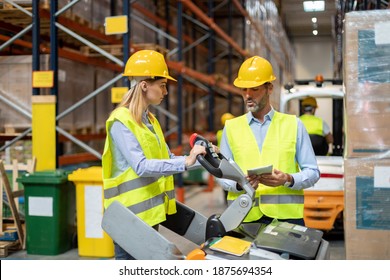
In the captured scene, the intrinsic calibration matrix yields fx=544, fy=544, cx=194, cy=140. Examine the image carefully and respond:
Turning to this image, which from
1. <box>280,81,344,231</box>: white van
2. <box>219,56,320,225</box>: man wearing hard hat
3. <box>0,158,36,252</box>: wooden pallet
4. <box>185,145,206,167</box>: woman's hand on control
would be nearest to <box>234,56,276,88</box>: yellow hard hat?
<box>219,56,320,225</box>: man wearing hard hat

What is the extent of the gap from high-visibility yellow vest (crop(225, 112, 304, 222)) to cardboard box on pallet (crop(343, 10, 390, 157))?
0.83 meters

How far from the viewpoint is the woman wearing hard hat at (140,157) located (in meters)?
2.79

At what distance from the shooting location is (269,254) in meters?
2.49

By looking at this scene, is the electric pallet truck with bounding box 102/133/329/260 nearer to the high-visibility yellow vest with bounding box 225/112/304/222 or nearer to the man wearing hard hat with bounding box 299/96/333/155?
the high-visibility yellow vest with bounding box 225/112/304/222

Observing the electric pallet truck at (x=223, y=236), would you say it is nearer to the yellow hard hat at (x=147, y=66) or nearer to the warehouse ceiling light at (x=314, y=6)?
the yellow hard hat at (x=147, y=66)

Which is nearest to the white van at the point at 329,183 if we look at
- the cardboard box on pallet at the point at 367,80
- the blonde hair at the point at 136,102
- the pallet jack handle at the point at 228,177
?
the cardboard box on pallet at the point at 367,80

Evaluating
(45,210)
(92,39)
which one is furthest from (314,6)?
(92,39)

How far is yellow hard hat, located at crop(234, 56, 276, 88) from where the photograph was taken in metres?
3.02

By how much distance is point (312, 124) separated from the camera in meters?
5.45

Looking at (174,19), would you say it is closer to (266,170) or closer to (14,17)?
(14,17)

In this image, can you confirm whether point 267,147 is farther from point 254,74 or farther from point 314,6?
point 314,6

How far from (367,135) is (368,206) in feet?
1.59

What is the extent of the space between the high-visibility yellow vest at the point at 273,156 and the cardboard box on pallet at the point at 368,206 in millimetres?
773

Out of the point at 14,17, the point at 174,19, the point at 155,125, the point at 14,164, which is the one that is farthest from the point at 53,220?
the point at 174,19
